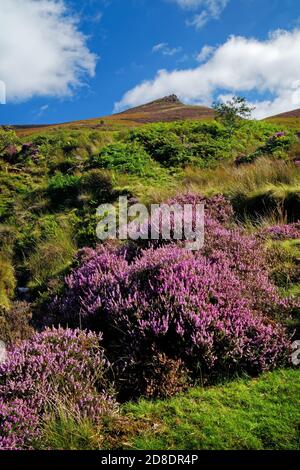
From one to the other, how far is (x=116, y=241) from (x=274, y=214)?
337 cm

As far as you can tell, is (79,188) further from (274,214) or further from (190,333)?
(190,333)

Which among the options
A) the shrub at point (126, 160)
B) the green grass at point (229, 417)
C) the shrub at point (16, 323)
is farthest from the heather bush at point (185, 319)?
the shrub at point (126, 160)

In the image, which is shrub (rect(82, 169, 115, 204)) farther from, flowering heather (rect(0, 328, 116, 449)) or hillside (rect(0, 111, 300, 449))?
flowering heather (rect(0, 328, 116, 449))

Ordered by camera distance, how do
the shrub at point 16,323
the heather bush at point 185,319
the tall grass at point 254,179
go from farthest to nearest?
the tall grass at point 254,179
the shrub at point 16,323
the heather bush at point 185,319

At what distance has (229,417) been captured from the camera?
139 inches

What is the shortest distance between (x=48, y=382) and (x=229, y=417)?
171cm

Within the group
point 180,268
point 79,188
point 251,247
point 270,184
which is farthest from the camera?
point 79,188

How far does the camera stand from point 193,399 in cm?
389

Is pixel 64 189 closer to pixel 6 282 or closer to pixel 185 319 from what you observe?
pixel 6 282

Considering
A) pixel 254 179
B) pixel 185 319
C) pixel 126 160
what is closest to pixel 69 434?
pixel 185 319

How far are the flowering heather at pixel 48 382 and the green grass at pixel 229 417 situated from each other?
420mm

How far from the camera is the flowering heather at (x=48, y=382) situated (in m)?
3.51

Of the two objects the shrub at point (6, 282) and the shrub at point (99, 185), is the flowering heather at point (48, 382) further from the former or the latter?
the shrub at point (99, 185)
